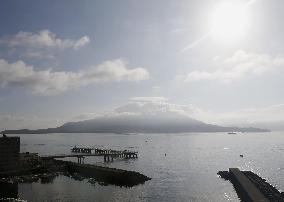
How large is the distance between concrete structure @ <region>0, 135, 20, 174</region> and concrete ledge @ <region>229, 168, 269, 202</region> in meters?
63.8

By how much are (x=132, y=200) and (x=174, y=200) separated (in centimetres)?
892

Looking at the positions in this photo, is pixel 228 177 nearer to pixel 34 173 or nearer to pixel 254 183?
pixel 254 183

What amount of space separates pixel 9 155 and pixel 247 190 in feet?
222

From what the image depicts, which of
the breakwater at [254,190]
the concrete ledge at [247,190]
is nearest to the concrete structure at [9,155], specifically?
the breakwater at [254,190]

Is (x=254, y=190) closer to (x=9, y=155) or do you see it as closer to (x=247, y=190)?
(x=247, y=190)

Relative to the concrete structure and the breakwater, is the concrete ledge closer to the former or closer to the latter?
the breakwater

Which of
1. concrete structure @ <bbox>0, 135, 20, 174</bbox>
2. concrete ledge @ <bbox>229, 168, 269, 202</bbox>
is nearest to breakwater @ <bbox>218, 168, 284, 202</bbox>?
concrete ledge @ <bbox>229, 168, 269, 202</bbox>

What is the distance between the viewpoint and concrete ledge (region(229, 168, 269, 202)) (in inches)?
2879

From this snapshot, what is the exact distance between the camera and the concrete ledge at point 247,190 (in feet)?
240

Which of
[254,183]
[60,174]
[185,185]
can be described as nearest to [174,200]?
[185,185]

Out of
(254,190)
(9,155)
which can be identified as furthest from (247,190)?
(9,155)

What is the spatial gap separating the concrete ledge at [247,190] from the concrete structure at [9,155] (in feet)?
209

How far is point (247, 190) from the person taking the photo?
80750mm

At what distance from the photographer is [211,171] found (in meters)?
127
